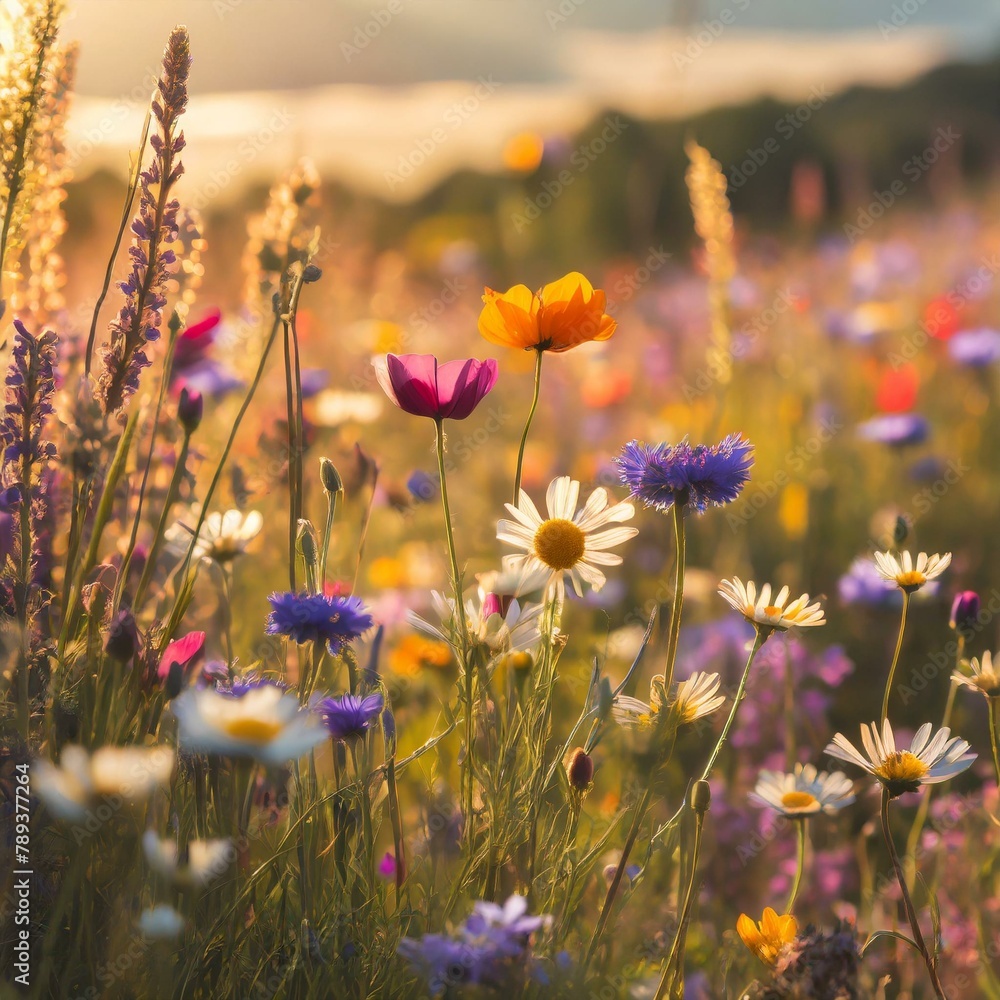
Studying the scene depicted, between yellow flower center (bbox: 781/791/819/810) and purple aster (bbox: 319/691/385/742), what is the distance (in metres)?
0.48

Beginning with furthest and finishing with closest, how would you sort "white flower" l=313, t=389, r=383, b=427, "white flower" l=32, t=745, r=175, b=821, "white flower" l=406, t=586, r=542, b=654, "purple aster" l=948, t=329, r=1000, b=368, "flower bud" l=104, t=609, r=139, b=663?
"purple aster" l=948, t=329, r=1000, b=368 < "white flower" l=313, t=389, r=383, b=427 < "white flower" l=406, t=586, r=542, b=654 < "flower bud" l=104, t=609, r=139, b=663 < "white flower" l=32, t=745, r=175, b=821

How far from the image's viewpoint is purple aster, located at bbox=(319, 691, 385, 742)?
97cm

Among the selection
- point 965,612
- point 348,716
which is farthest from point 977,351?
point 348,716

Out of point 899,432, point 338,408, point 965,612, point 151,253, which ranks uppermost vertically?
point 899,432

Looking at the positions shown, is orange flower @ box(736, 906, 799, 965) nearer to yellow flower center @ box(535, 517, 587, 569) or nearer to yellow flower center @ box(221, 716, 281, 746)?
yellow flower center @ box(535, 517, 587, 569)

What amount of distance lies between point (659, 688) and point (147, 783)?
49 centimetres

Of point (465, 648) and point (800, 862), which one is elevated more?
point (465, 648)

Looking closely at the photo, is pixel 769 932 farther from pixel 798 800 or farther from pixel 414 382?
pixel 414 382

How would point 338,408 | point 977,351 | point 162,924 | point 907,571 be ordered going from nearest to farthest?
point 162,924
point 907,571
point 338,408
point 977,351

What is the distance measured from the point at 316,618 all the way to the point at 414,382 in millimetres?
276

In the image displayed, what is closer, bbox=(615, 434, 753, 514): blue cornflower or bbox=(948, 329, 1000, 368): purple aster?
bbox=(615, 434, 753, 514): blue cornflower

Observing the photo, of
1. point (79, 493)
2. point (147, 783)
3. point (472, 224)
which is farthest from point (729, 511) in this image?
point (472, 224)

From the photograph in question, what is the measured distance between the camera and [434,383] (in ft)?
3.55

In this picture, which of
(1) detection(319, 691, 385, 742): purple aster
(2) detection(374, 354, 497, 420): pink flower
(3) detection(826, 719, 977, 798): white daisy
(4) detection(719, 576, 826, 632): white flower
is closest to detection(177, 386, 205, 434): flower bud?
(2) detection(374, 354, 497, 420): pink flower
